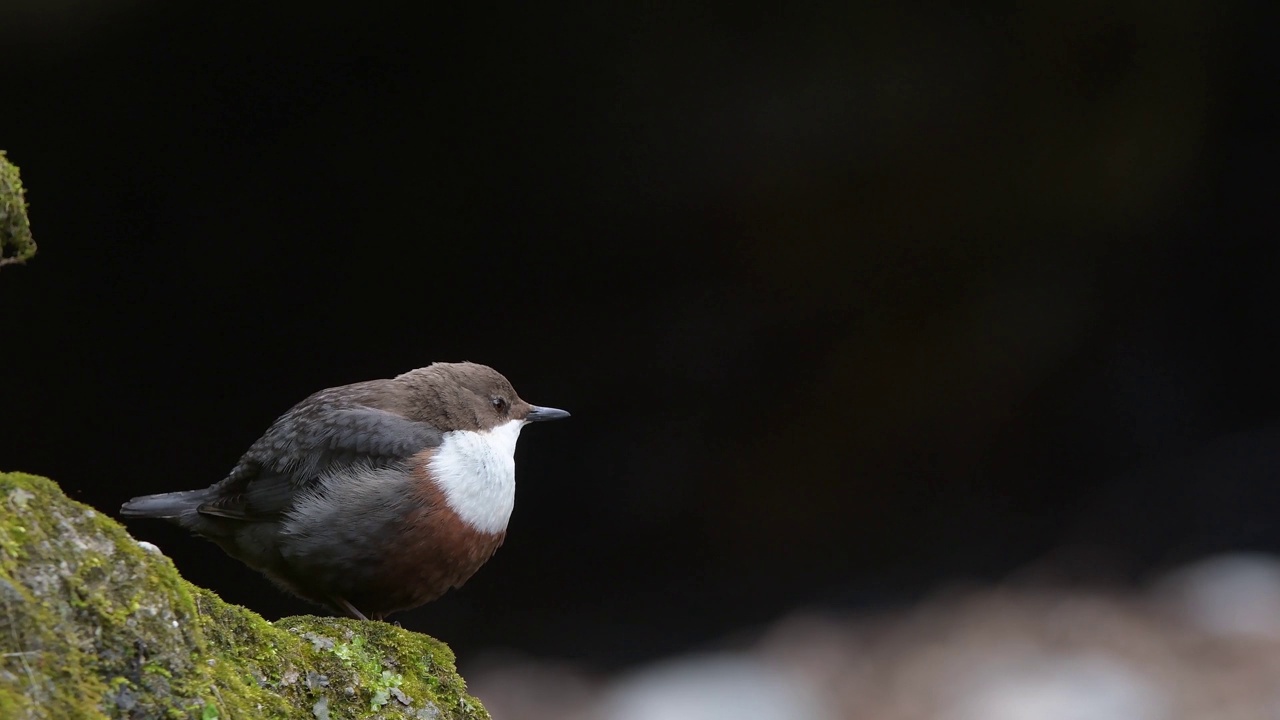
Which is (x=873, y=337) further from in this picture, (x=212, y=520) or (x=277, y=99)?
(x=212, y=520)

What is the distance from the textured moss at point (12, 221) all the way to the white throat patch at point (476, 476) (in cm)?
147

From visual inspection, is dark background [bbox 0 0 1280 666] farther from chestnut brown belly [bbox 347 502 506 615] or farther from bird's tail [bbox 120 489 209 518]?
chestnut brown belly [bbox 347 502 506 615]

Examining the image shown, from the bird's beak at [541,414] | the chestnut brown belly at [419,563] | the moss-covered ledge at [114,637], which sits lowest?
the moss-covered ledge at [114,637]

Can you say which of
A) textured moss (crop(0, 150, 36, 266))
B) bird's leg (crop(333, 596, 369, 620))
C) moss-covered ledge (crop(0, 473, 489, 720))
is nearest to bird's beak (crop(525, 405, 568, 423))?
bird's leg (crop(333, 596, 369, 620))

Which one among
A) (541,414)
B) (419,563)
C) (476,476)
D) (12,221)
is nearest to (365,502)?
(419,563)

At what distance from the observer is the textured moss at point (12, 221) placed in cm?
221

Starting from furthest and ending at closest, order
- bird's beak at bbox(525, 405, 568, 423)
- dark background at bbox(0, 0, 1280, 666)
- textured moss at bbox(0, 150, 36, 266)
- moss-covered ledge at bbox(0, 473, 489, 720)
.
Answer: dark background at bbox(0, 0, 1280, 666) → bird's beak at bbox(525, 405, 568, 423) → textured moss at bbox(0, 150, 36, 266) → moss-covered ledge at bbox(0, 473, 489, 720)

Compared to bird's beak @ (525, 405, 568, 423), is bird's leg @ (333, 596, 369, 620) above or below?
below

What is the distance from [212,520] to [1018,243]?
22.7ft

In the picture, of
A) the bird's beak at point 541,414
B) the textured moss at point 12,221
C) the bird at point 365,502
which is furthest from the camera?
the bird's beak at point 541,414

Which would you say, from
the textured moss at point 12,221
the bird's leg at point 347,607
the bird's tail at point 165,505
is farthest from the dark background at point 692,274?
the textured moss at point 12,221

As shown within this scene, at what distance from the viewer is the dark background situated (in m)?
7.13

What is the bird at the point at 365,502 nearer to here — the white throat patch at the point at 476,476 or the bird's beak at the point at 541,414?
the white throat patch at the point at 476,476

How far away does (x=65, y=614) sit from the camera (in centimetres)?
181
